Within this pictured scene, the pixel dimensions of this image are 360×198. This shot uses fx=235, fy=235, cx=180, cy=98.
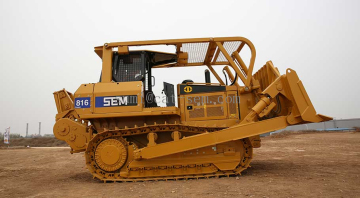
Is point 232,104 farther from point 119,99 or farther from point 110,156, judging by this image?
point 110,156

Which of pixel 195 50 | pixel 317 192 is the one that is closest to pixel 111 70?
pixel 195 50

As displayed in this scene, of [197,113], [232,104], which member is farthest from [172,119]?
[232,104]

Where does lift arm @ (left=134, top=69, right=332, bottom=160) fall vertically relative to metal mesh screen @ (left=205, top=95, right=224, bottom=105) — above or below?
below

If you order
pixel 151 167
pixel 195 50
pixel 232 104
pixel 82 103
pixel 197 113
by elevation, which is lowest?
pixel 151 167

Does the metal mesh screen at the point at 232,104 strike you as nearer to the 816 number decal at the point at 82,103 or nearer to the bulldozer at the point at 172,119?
the bulldozer at the point at 172,119

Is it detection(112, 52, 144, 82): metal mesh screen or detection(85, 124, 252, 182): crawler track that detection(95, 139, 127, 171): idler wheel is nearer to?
detection(85, 124, 252, 182): crawler track

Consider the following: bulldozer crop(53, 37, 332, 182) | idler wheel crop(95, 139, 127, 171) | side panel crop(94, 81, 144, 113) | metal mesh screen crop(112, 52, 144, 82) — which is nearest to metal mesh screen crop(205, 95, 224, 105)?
bulldozer crop(53, 37, 332, 182)

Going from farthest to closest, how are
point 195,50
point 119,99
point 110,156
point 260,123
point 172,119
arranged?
point 195,50, point 172,119, point 119,99, point 110,156, point 260,123

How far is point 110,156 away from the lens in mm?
6348

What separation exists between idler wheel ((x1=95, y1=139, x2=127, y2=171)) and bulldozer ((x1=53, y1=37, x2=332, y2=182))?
0.09ft

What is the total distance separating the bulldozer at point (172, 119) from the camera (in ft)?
20.4

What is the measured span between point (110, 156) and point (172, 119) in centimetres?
197

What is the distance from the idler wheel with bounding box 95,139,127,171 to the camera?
6.34 meters

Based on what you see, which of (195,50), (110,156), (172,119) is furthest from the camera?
(195,50)
